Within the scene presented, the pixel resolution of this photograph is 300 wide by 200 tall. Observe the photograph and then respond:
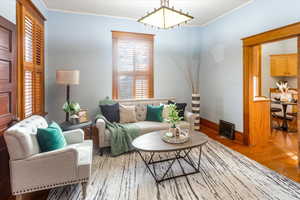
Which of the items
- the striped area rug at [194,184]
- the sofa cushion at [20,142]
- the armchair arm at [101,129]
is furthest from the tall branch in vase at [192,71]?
the sofa cushion at [20,142]

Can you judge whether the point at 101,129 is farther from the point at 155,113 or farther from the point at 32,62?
the point at 32,62

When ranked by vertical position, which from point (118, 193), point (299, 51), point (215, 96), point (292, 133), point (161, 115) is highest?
point (299, 51)

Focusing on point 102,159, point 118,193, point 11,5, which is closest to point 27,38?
point 11,5

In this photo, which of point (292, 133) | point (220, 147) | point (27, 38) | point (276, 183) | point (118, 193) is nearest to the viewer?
point (118, 193)

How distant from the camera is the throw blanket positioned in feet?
10.0

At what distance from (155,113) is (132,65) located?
1.50 meters

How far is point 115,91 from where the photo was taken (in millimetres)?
4297

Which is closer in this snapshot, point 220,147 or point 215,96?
point 220,147

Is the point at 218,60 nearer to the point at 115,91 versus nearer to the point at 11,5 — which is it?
the point at 115,91

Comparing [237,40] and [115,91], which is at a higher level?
[237,40]

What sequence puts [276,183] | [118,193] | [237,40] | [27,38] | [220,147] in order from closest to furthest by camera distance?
[118,193] → [276,183] → [27,38] → [220,147] → [237,40]

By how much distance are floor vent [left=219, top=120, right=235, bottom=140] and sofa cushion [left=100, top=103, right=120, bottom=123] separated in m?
2.55

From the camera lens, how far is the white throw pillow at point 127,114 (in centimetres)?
366

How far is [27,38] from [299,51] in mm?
4296
